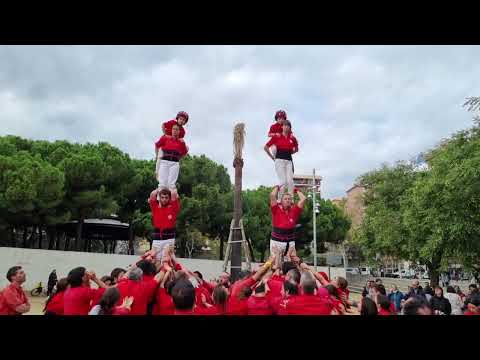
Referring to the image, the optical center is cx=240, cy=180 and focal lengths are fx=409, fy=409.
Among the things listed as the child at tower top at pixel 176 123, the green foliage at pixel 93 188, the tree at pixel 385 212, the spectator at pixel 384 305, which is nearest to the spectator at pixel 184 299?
the spectator at pixel 384 305

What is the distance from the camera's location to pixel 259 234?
32750 mm

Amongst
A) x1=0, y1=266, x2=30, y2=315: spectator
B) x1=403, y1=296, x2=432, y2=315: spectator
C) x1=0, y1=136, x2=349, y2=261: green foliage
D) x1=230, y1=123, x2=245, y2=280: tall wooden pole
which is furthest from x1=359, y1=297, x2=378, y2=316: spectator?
x1=0, y1=136, x2=349, y2=261: green foliage

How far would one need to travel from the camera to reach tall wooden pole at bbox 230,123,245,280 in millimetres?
13852

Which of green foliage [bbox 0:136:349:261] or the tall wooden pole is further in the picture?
green foliage [bbox 0:136:349:261]

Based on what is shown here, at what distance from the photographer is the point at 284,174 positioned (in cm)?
916

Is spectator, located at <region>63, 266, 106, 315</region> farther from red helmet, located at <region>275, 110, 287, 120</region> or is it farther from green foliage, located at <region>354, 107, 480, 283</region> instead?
green foliage, located at <region>354, 107, 480, 283</region>

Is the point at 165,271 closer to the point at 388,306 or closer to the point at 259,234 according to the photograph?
the point at 388,306

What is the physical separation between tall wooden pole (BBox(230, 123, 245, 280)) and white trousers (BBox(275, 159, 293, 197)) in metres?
4.93

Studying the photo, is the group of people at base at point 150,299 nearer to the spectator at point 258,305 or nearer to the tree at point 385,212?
the spectator at point 258,305

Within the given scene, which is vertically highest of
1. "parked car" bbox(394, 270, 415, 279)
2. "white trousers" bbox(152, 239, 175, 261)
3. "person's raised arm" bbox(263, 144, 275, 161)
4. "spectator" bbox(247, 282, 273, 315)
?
"person's raised arm" bbox(263, 144, 275, 161)

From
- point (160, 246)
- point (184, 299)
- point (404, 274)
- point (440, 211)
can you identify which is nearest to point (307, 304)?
point (184, 299)
